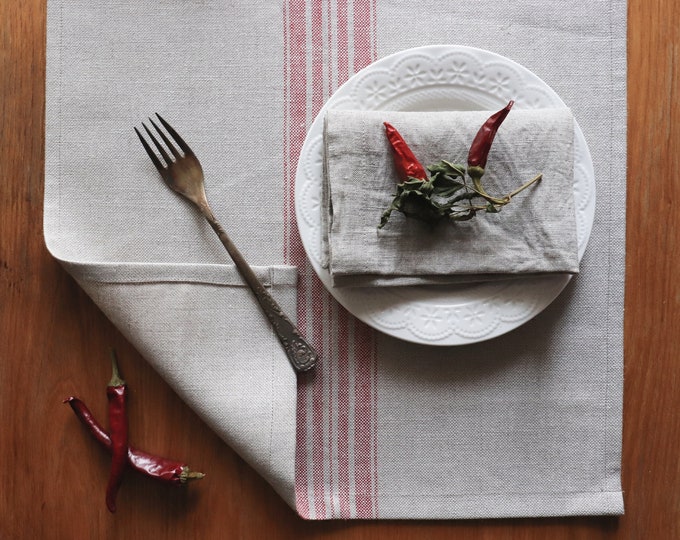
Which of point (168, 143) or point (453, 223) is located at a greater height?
point (168, 143)

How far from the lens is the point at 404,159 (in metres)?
0.78

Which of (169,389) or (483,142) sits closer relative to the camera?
(483,142)

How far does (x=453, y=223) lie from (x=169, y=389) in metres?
0.47

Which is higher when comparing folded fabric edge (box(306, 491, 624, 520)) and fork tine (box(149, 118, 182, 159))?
fork tine (box(149, 118, 182, 159))

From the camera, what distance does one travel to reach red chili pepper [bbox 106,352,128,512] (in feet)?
2.80

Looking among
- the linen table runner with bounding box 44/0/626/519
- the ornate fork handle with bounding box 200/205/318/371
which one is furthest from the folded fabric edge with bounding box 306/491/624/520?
the ornate fork handle with bounding box 200/205/318/371

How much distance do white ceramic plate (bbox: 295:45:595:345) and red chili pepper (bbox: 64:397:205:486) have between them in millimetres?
329

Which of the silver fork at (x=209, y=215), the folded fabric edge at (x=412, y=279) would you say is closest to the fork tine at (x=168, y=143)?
the silver fork at (x=209, y=215)

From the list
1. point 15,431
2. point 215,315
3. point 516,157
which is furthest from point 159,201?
point 516,157

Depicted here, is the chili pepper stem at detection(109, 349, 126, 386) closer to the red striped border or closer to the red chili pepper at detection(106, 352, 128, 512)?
the red chili pepper at detection(106, 352, 128, 512)

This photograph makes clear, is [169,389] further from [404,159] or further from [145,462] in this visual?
[404,159]

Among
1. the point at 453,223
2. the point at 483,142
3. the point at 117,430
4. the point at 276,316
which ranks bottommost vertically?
the point at 117,430

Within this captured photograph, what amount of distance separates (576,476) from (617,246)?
0.33 metres

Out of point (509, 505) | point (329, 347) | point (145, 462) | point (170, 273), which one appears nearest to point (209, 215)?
point (170, 273)
